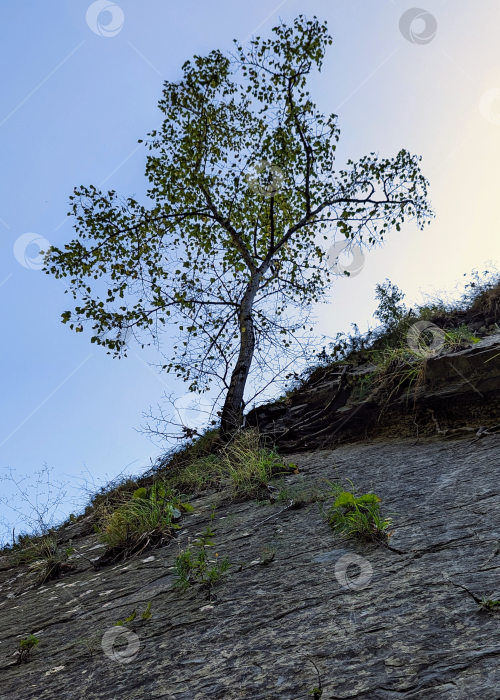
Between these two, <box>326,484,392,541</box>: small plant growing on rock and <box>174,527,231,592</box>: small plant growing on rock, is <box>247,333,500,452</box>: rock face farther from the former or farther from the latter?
<box>174,527,231,592</box>: small plant growing on rock

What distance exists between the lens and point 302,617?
7.31ft

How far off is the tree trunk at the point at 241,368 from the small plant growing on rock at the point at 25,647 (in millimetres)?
4638

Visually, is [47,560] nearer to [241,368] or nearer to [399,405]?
[399,405]

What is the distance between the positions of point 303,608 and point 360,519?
0.87 m

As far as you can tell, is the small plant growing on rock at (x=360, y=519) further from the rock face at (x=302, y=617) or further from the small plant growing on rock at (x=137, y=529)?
the small plant growing on rock at (x=137, y=529)

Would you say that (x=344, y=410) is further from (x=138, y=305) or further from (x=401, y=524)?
(x=138, y=305)

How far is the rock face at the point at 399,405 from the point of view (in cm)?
522

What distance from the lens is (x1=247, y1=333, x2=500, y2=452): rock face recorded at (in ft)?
17.1

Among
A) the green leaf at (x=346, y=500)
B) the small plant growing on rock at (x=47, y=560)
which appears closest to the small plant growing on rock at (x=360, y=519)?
the green leaf at (x=346, y=500)

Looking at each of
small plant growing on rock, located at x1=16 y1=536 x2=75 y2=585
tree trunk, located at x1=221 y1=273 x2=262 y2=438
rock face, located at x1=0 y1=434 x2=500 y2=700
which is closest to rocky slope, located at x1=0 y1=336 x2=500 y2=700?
rock face, located at x1=0 y1=434 x2=500 y2=700

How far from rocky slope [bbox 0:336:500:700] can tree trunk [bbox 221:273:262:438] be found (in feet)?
9.42

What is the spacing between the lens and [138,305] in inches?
338

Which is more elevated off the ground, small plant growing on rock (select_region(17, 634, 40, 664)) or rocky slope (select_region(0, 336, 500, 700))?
small plant growing on rock (select_region(17, 634, 40, 664))

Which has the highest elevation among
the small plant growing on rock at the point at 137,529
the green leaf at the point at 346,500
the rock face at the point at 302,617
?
the small plant growing on rock at the point at 137,529
